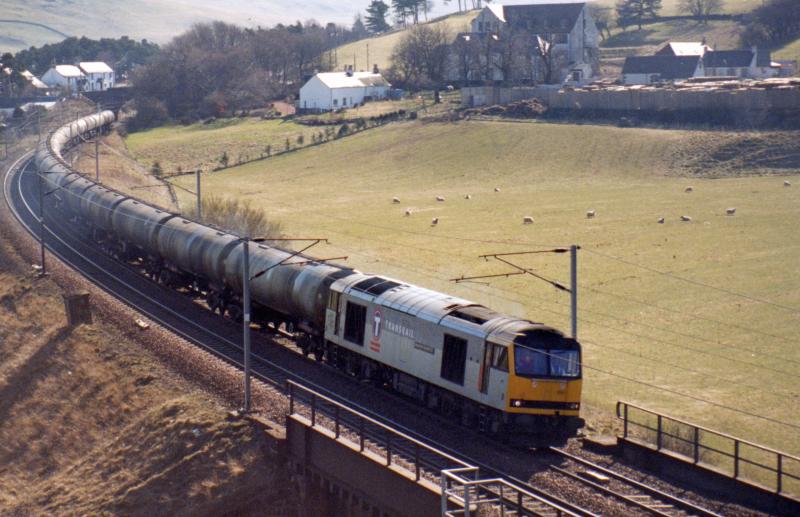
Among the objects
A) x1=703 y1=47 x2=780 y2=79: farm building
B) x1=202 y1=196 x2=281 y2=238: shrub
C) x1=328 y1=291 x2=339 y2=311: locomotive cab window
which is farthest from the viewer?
x1=703 y1=47 x2=780 y2=79: farm building

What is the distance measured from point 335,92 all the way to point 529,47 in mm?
30916

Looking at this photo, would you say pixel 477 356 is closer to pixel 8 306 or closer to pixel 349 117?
pixel 8 306

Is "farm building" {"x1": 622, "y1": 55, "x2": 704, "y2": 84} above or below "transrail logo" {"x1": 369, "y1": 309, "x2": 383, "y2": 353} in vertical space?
above

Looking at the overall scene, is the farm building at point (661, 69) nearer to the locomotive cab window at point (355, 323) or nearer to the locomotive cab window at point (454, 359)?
→ the locomotive cab window at point (355, 323)

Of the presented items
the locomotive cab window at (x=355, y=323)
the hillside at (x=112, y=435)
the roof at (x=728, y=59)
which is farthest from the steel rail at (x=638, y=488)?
the roof at (x=728, y=59)

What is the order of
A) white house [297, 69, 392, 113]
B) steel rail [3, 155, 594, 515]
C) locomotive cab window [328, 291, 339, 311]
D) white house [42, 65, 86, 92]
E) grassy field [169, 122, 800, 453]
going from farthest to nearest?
white house [42, 65, 86, 92]
white house [297, 69, 392, 113]
grassy field [169, 122, 800, 453]
locomotive cab window [328, 291, 339, 311]
steel rail [3, 155, 594, 515]

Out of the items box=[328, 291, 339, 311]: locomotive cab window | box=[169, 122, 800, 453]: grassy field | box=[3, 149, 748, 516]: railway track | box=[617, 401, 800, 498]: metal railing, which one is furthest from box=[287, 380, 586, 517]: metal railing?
box=[169, 122, 800, 453]: grassy field

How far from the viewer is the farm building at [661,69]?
145 meters

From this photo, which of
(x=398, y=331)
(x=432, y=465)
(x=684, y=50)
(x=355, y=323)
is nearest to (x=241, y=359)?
(x=355, y=323)

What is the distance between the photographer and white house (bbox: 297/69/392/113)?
145 metres

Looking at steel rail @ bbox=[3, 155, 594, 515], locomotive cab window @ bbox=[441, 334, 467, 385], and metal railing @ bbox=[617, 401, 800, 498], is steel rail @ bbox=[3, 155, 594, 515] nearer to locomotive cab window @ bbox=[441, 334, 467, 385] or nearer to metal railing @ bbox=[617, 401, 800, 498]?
locomotive cab window @ bbox=[441, 334, 467, 385]

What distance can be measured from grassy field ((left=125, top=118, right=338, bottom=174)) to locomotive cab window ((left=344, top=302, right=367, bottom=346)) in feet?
238

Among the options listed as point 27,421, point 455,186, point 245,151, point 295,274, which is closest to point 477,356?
point 295,274

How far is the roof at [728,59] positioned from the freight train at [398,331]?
11518cm
